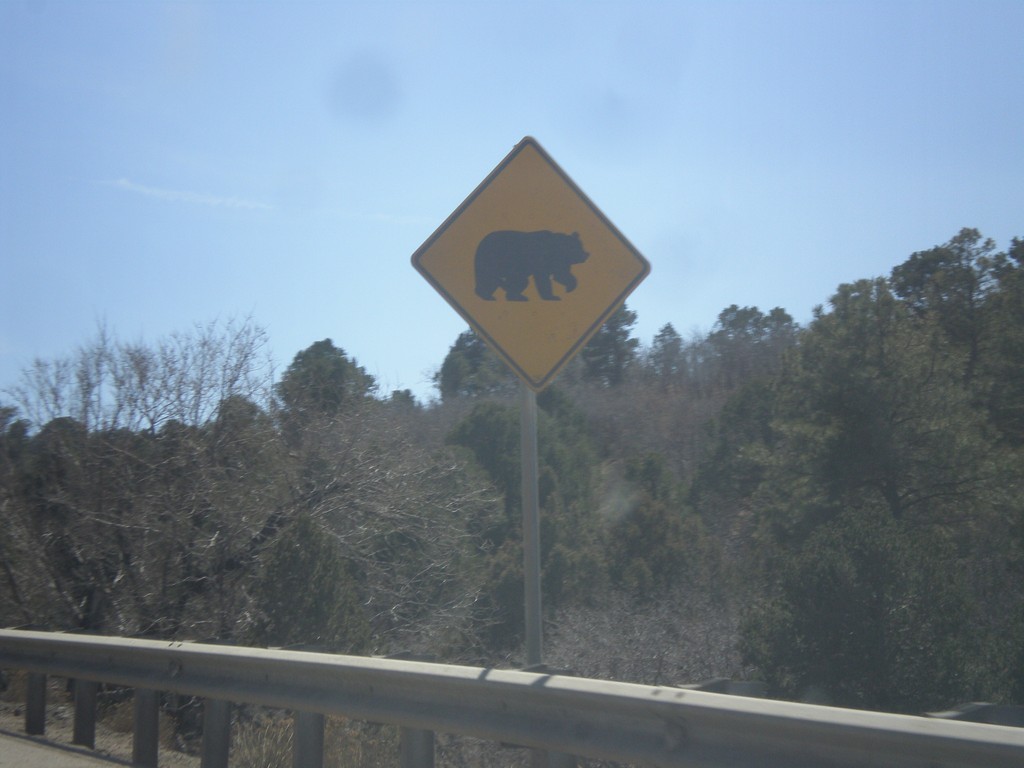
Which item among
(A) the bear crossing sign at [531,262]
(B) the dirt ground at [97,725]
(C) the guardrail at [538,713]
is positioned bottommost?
(B) the dirt ground at [97,725]

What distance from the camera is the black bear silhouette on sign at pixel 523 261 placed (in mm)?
4316

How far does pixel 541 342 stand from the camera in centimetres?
434

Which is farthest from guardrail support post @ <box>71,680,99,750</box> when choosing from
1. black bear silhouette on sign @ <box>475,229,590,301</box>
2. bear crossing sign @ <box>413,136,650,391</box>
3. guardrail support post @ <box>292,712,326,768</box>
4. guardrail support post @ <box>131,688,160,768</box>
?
black bear silhouette on sign @ <box>475,229,590,301</box>

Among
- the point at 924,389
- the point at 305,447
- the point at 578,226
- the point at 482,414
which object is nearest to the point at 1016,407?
the point at 924,389

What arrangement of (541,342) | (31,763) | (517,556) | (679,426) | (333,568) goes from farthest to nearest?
(679,426)
(517,556)
(333,568)
(31,763)
(541,342)

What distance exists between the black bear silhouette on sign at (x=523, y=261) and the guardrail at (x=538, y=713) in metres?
1.61

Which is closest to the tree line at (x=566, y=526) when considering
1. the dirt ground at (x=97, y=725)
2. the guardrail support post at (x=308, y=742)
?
the dirt ground at (x=97, y=725)

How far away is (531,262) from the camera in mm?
4289

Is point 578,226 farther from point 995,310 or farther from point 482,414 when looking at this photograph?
point 995,310

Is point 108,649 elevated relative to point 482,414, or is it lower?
lower

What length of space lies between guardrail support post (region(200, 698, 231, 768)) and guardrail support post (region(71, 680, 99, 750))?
1295 millimetres

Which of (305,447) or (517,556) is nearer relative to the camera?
(305,447)

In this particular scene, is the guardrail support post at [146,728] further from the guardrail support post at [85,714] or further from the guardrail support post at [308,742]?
the guardrail support post at [308,742]

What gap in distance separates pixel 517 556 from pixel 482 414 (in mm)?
4842
